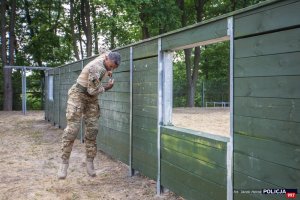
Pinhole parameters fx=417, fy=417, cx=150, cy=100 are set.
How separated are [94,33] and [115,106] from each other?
23.3 m

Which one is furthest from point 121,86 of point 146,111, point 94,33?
point 94,33

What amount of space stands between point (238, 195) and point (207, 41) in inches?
58.6

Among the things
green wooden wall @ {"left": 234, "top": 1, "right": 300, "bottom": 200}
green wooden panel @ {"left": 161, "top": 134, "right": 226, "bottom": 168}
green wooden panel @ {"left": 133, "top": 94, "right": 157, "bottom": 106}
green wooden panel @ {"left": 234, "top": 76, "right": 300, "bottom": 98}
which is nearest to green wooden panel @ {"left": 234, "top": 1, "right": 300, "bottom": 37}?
green wooden wall @ {"left": 234, "top": 1, "right": 300, "bottom": 200}

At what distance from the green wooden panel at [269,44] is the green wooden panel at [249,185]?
98 cm

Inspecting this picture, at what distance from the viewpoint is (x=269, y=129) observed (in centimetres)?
306

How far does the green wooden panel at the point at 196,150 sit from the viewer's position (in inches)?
149

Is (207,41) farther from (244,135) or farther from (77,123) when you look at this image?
(77,123)

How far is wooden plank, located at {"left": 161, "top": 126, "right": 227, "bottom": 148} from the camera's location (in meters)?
3.77

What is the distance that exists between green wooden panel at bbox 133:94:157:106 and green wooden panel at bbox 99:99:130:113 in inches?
17.5

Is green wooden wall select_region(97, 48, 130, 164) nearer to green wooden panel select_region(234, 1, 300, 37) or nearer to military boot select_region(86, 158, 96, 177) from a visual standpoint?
military boot select_region(86, 158, 96, 177)

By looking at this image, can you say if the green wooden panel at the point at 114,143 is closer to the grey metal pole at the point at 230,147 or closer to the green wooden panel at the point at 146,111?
the green wooden panel at the point at 146,111

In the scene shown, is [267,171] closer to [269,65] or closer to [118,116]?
[269,65]

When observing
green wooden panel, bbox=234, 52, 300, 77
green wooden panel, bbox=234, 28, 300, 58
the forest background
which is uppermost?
the forest background

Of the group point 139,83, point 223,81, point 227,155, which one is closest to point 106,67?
point 139,83
